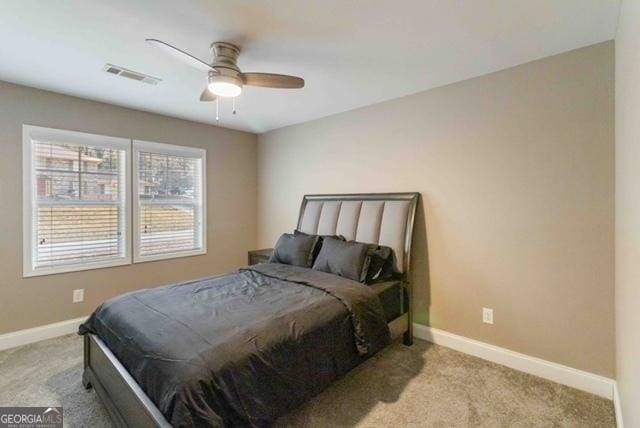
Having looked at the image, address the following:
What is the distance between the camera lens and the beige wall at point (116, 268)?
113 inches

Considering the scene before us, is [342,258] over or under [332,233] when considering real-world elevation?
under

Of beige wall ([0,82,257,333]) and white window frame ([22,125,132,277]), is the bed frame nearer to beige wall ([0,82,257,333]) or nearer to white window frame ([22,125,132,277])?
beige wall ([0,82,257,333])

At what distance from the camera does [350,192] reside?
3672 millimetres

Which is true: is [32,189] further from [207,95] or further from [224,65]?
[224,65]

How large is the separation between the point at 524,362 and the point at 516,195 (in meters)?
1.32

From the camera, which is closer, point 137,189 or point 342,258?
point 342,258

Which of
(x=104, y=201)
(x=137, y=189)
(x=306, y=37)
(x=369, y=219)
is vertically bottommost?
(x=369, y=219)

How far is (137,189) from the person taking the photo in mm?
3686

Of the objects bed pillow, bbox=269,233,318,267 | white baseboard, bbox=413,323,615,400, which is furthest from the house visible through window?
white baseboard, bbox=413,323,615,400

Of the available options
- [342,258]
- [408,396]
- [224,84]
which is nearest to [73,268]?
[224,84]

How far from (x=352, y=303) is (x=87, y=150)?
3.21m

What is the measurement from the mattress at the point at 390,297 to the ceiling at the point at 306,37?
182 cm

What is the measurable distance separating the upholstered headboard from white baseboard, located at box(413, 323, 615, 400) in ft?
2.37

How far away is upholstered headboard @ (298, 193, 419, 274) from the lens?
2990mm
